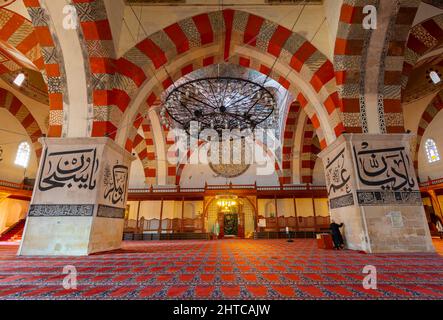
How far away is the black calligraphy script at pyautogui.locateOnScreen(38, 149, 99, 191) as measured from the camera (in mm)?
3789

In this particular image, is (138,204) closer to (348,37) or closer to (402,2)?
(348,37)

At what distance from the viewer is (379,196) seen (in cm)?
383

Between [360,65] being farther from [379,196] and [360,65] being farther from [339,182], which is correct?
[379,196]

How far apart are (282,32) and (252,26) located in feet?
2.37

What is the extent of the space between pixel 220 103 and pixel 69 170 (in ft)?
19.8

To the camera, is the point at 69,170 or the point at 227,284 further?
the point at 69,170

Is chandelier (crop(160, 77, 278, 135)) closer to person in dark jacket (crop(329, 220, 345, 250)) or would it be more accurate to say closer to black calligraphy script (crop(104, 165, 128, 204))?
black calligraphy script (crop(104, 165, 128, 204))

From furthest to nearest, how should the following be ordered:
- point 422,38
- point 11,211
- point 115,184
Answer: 1. point 11,211
2. point 422,38
3. point 115,184

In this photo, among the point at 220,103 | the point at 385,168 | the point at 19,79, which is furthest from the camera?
the point at 220,103

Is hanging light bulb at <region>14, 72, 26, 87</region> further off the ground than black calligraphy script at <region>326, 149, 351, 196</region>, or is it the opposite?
hanging light bulb at <region>14, 72, 26, 87</region>

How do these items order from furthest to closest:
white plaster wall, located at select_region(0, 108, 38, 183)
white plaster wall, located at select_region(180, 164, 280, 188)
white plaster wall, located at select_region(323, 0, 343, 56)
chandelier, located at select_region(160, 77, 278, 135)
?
white plaster wall, located at select_region(180, 164, 280, 188) → white plaster wall, located at select_region(0, 108, 38, 183) → chandelier, located at select_region(160, 77, 278, 135) → white plaster wall, located at select_region(323, 0, 343, 56)

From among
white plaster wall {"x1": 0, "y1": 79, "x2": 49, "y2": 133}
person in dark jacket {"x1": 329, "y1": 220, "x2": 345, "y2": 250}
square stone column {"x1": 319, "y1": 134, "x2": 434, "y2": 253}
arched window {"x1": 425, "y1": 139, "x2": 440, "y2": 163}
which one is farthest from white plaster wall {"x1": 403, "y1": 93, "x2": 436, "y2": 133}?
white plaster wall {"x1": 0, "y1": 79, "x2": 49, "y2": 133}

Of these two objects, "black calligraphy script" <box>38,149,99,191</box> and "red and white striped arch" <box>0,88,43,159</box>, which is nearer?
"black calligraphy script" <box>38,149,99,191</box>

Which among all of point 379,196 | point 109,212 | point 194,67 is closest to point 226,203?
point 194,67
